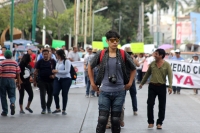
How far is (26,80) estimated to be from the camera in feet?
52.6

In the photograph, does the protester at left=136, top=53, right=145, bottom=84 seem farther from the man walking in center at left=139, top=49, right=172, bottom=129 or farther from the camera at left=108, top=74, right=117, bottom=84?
the camera at left=108, top=74, right=117, bottom=84

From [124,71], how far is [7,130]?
371 cm

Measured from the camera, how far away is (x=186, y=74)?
25.2 m

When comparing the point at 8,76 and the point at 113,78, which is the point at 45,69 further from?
the point at 113,78

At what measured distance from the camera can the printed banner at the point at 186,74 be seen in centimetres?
2498

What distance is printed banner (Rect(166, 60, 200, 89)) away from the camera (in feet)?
82.0

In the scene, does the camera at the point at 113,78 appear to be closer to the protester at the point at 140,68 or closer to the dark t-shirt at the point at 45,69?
the dark t-shirt at the point at 45,69

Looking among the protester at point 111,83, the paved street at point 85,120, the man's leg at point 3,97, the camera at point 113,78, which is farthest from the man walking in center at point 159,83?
the man's leg at point 3,97

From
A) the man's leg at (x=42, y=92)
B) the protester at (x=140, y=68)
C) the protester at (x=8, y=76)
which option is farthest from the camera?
the protester at (x=140, y=68)

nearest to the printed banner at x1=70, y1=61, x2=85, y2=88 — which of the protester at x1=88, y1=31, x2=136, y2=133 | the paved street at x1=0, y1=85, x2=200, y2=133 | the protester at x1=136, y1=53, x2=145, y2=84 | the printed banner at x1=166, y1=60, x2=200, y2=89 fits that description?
the printed banner at x1=166, y1=60, x2=200, y2=89

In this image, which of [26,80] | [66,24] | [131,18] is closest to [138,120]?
[26,80]

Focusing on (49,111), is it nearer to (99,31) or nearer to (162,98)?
(162,98)

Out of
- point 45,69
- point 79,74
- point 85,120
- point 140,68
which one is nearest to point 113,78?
point 85,120

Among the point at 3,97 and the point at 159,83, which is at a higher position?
the point at 159,83
